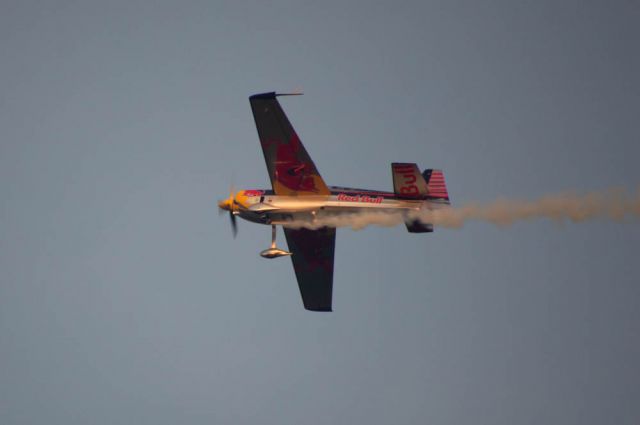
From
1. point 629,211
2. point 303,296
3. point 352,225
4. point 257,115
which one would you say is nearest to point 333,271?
point 303,296

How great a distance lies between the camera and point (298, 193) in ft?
125

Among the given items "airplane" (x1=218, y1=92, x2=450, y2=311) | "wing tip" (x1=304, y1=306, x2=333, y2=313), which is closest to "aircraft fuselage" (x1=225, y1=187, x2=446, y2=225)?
"airplane" (x1=218, y1=92, x2=450, y2=311)

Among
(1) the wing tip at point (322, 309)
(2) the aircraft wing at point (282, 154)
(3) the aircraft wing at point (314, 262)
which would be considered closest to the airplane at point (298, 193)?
(2) the aircraft wing at point (282, 154)

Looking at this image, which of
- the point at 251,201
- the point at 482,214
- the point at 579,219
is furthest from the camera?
the point at 251,201

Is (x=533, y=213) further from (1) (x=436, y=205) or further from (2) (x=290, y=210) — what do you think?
(2) (x=290, y=210)

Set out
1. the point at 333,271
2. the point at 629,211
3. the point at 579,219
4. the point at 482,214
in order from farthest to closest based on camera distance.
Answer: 1. the point at 333,271
2. the point at 482,214
3. the point at 579,219
4. the point at 629,211

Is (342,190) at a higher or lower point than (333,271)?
higher

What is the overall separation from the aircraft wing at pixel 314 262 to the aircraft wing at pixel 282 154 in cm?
302

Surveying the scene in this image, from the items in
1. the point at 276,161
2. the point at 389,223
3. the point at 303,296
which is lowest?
the point at 303,296

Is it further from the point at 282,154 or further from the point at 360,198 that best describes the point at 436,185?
the point at 282,154

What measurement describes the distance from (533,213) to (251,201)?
11.1 m

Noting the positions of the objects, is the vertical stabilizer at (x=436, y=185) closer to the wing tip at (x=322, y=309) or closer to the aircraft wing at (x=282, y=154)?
the aircraft wing at (x=282, y=154)

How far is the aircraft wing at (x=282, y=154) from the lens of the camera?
3725 centimetres

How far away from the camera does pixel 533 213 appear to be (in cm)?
3459
